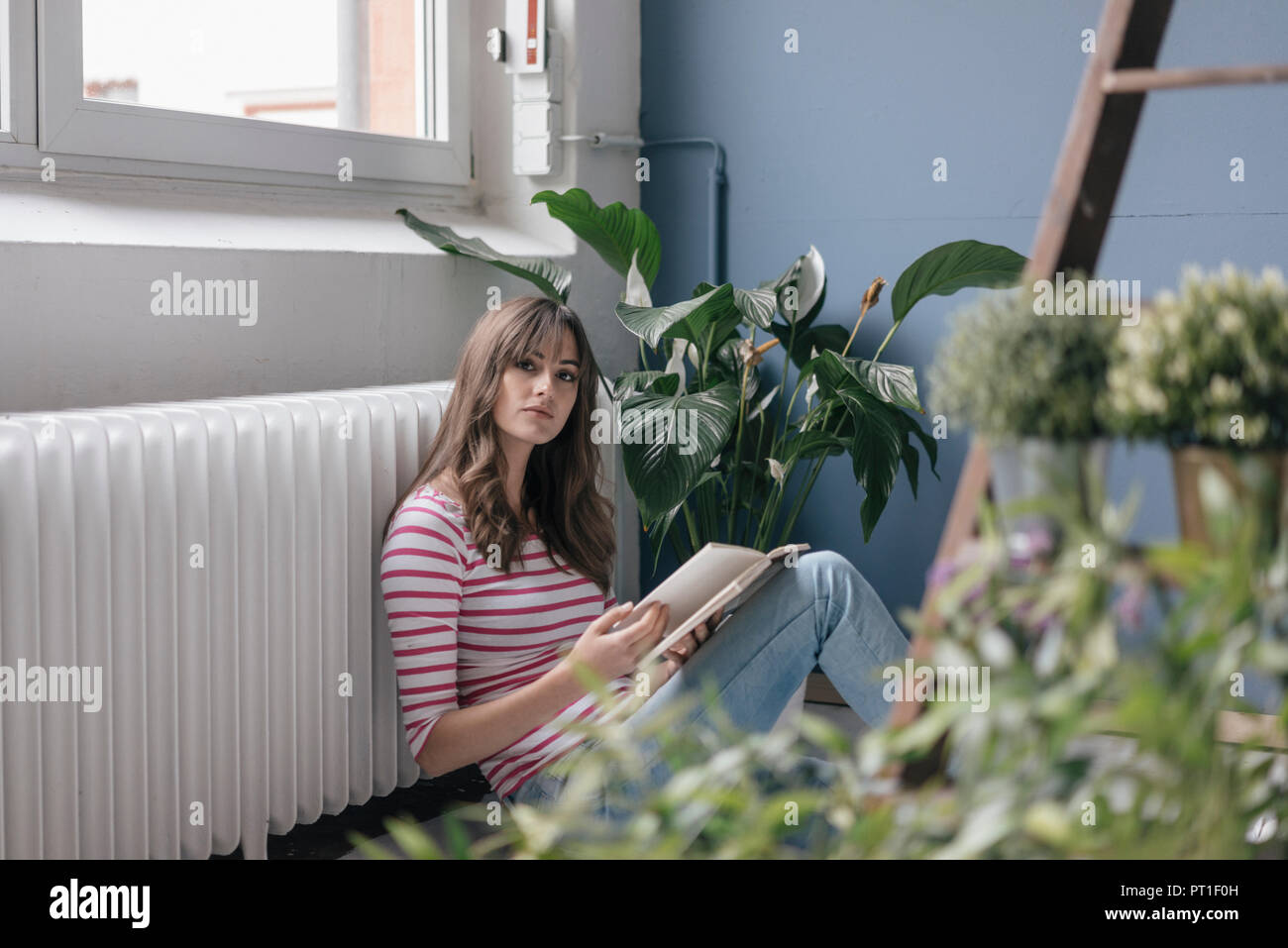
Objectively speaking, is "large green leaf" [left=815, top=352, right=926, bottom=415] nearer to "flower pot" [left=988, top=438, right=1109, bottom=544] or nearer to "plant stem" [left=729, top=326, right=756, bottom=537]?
"plant stem" [left=729, top=326, right=756, bottom=537]

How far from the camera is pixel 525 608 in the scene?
1.77m

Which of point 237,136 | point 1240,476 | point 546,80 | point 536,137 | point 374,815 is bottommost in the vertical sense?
point 374,815

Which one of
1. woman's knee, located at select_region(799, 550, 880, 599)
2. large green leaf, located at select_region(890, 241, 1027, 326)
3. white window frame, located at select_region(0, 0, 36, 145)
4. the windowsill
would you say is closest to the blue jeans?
woman's knee, located at select_region(799, 550, 880, 599)

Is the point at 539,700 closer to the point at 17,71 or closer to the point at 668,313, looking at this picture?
the point at 668,313

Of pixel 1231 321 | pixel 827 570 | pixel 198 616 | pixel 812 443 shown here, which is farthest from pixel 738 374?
pixel 1231 321

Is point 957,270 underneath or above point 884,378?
above

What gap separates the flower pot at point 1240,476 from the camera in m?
0.67

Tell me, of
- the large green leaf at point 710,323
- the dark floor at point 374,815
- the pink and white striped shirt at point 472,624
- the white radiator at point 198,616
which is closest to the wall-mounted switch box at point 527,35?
the large green leaf at point 710,323

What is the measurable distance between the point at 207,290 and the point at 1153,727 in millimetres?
1615

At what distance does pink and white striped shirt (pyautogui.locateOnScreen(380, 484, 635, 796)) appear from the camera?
165cm

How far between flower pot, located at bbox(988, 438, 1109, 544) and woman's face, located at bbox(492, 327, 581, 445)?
44.2 inches

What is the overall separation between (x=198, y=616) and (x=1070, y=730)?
1251 millimetres

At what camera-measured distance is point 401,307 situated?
225 centimetres

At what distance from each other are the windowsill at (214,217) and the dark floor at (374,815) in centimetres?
93
